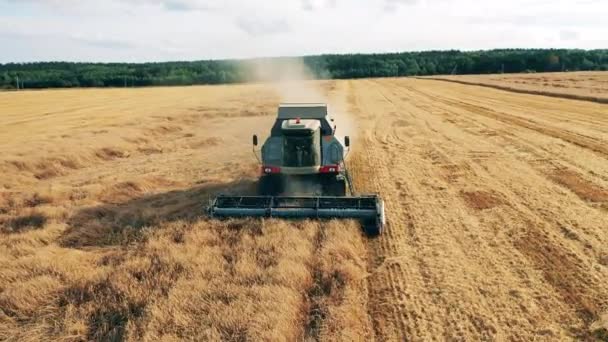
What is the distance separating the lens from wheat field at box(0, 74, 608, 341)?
23.9 ft

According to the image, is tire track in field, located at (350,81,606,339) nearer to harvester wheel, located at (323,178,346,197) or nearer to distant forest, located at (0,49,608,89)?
harvester wheel, located at (323,178,346,197)

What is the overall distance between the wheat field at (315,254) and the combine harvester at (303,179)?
43 cm

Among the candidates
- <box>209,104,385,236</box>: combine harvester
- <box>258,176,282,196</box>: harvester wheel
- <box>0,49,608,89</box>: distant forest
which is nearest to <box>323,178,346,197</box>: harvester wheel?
<box>209,104,385,236</box>: combine harvester

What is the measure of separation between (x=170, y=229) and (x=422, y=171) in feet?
29.0

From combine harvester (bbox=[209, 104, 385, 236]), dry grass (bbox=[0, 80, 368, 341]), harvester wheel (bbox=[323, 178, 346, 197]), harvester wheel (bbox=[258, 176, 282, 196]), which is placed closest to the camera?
dry grass (bbox=[0, 80, 368, 341])

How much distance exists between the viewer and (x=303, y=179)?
43.4 feet

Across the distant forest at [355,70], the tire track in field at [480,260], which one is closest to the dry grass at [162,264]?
the tire track in field at [480,260]

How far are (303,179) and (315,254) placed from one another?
3.76m

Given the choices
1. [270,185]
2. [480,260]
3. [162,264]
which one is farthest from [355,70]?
[162,264]

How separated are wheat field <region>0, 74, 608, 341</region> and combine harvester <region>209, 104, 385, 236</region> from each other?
428 mm

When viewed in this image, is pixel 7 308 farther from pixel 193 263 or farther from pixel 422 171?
pixel 422 171

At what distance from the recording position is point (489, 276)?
28.8 ft

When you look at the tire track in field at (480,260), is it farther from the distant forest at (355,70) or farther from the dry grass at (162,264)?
the distant forest at (355,70)

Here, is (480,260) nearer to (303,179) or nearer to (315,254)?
(315,254)
